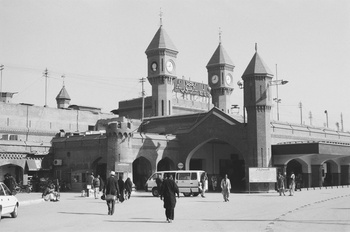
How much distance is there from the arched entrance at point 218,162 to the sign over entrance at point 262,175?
25.3ft

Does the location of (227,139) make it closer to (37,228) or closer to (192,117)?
(192,117)

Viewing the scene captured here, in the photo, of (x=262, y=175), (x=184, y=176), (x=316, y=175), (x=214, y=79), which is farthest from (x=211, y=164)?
(x=214, y=79)

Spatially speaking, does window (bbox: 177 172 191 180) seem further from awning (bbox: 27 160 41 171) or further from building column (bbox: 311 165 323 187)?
awning (bbox: 27 160 41 171)

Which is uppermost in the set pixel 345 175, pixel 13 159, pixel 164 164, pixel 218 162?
pixel 13 159

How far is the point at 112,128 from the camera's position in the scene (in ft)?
140

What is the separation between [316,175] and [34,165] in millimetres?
26086

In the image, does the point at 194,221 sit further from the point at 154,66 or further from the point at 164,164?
the point at 154,66

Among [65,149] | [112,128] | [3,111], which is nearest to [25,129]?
[3,111]

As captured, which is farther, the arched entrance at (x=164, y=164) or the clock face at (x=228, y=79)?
the clock face at (x=228, y=79)

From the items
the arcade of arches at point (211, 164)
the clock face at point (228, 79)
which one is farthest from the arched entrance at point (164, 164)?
the clock face at point (228, 79)

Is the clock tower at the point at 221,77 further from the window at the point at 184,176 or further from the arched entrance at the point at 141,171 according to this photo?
the window at the point at 184,176

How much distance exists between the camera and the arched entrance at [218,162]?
4881 centimetres

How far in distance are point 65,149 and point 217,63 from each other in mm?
26533

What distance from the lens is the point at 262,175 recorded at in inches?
1578
